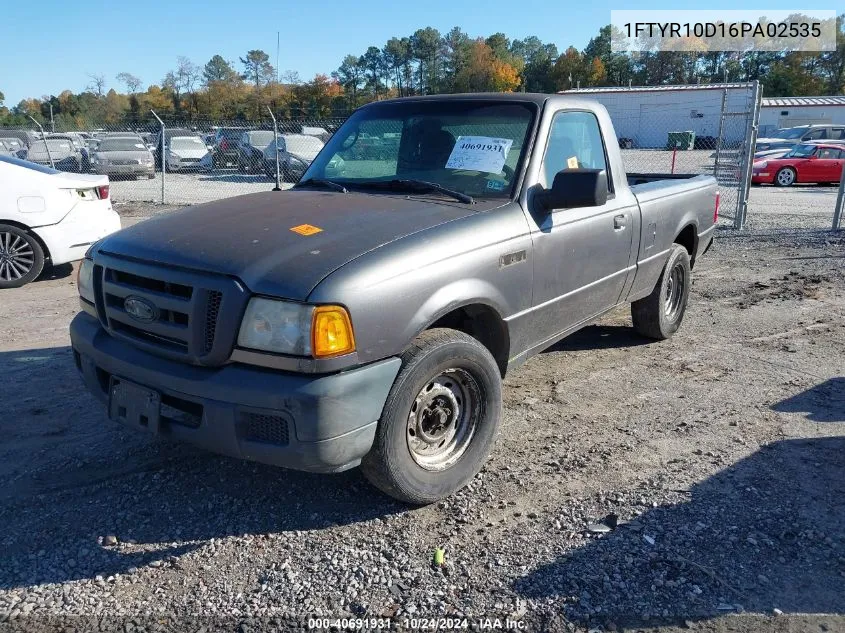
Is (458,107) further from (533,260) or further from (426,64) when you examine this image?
(426,64)

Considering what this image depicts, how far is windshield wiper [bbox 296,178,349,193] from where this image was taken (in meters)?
4.20

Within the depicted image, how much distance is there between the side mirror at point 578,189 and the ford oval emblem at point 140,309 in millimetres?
2122

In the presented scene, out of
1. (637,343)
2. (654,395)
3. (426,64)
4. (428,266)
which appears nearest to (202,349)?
(428,266)

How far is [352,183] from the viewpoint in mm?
4262

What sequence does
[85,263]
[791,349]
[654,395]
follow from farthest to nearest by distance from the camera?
[791,349] → [654,395] → [85,263]

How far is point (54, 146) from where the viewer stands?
22.8 metres

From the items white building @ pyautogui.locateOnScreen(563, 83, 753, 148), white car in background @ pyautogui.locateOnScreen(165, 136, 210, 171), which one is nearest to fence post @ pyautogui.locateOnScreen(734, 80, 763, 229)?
white car in background @ pyautogui.locateOnScreen(165, 136, 210, 171)

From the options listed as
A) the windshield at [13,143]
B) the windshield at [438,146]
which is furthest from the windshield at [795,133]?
the windshield at [13,143]

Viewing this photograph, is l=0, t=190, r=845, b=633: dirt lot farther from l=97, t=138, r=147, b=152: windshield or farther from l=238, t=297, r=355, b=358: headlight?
l=97, t=138, r=147, b=152: windshield

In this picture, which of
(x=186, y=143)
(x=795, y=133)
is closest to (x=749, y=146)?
(x=186, y=143)

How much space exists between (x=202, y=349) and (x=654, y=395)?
3.20 meters

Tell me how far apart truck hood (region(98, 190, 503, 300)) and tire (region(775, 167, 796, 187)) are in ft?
65.9

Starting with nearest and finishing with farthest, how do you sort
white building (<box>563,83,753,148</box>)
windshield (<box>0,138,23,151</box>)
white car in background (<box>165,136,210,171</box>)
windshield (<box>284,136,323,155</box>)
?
windshield (<box>284,136,323,155</box>) → white car in background (<box>165,136,210,171</box>) → windshield (<box>0,138,23,151</box>) → white building (<box>563,83,753,148</box>)

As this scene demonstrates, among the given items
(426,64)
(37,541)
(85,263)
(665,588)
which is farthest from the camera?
(426,64)
